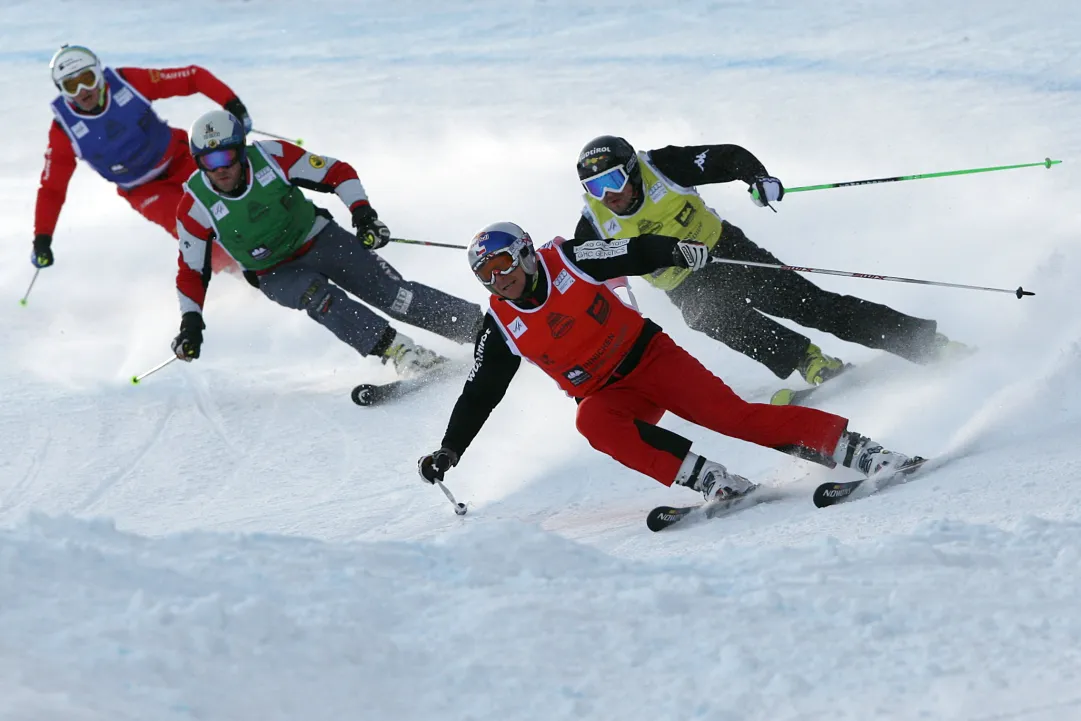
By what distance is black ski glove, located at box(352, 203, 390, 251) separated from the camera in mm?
6582

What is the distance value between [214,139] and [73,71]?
1.51 metres

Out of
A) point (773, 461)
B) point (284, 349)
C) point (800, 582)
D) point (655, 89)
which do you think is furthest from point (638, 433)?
point (655, 89)

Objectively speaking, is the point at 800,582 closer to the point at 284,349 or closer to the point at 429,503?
the point at 429,503

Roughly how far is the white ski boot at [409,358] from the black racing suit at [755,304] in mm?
1590

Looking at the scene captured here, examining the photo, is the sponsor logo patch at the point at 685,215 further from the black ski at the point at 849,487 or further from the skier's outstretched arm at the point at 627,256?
the black ski at the point at 849,487

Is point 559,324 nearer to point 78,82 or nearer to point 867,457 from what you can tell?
point 867,457

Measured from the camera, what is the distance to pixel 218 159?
20.6 feet

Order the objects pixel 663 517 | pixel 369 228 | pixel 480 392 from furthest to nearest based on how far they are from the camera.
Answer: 1. pixel 369 228
2. pixel 480 392
3. pixel 663 517

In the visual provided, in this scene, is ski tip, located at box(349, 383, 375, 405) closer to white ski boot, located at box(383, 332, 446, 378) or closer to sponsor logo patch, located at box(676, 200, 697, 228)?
white ski boot, located at box(383, 332, 446, 378)

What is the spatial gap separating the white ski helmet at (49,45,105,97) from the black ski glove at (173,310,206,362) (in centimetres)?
164

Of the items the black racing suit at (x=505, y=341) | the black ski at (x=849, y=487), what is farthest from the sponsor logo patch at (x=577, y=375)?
the black ski at (x=849, y=487)

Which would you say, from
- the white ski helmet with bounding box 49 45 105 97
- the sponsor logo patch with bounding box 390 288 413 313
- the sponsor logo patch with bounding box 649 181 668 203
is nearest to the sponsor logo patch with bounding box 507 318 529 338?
the sponsor logo patch with bounding box 649 181 668 203

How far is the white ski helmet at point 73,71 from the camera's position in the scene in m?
7.17

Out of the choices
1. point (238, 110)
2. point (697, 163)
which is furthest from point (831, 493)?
point (238, 110)
